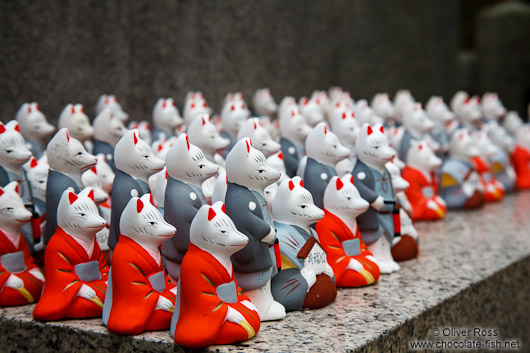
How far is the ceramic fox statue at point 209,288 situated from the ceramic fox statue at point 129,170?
20.2 inches

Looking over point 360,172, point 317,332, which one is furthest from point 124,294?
point 360,172

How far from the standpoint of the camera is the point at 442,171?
4414 millimetres

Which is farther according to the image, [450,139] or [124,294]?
[450,139]

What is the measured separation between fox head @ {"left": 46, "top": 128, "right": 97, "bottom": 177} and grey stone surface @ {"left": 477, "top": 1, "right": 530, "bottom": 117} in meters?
8.00

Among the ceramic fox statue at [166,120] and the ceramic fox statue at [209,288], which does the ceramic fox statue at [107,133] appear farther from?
the ceramic fox statue at [209,288]

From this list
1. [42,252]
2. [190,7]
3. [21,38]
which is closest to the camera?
[42,252]

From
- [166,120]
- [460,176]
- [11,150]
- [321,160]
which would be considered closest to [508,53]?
[460,176]

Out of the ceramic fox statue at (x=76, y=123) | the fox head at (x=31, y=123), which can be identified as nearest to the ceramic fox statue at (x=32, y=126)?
the fox head at (x=31, y=123)

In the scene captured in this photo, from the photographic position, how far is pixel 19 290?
2471 millimetres

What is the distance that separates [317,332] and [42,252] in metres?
1.32

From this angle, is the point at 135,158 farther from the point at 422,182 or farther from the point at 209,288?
the point at 422,182

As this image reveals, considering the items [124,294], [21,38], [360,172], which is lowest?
[124,294]

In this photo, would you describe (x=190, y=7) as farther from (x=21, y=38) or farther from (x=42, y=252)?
(x=42, y=252)

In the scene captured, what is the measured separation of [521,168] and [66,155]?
4.00 m
